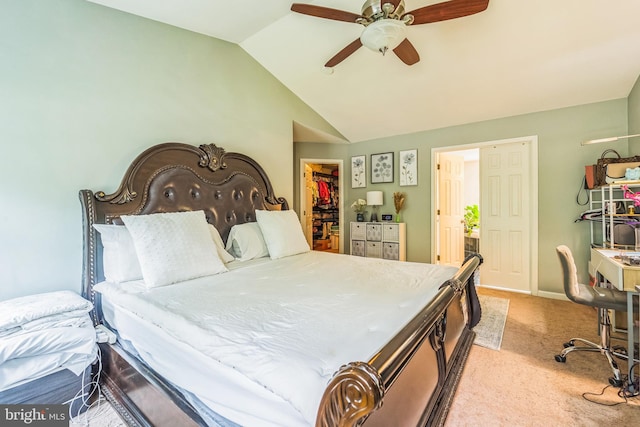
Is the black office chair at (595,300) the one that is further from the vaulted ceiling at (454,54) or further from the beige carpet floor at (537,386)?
the vaulted ceiling at (454,54)

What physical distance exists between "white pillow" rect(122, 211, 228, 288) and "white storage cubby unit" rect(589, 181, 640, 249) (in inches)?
147

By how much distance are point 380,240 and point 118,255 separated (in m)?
3.78

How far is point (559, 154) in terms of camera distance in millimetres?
3666

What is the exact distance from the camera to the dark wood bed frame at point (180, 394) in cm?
73

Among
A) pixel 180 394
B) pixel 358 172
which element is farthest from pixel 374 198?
pixel 180 394

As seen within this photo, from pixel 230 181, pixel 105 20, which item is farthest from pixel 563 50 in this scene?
pixel 105 20

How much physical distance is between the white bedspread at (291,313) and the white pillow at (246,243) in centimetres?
40

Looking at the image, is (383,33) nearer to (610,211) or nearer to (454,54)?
(454,54)

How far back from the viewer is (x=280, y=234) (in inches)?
113

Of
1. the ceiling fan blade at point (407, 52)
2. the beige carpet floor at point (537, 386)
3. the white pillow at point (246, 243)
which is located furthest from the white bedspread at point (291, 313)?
the ceiling fan blade at point (407, 52)

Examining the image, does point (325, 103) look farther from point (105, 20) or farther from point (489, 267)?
point (489, 267)

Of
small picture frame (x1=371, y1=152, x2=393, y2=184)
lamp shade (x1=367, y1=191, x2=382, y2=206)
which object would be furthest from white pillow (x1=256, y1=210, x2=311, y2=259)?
small picture frame (x1=371, y1=152, x2=393, y2=184)

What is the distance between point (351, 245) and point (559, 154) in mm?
3237

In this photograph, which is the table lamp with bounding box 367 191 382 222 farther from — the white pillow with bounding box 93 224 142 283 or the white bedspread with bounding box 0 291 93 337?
the white bedspread with bounding box 0 291 93 337
